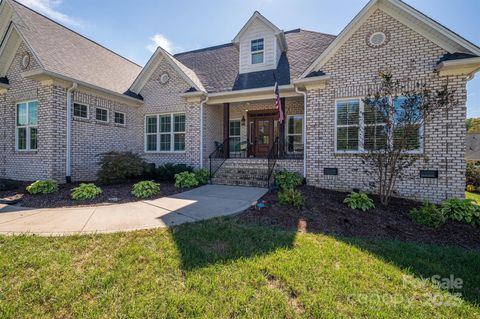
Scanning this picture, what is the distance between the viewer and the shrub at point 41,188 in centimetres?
721

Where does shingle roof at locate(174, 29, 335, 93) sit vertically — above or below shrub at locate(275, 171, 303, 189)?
above

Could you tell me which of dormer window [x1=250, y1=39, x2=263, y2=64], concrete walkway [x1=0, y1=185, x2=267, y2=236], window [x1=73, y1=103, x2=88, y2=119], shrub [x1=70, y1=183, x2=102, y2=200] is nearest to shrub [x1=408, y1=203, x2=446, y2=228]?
concrete walkway [x1=0, y1=185, x2=267, y2=236]

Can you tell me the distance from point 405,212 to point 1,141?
51.8 ft

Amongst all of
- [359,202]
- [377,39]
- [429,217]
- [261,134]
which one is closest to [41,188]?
[261,134]

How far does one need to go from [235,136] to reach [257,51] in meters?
4.61

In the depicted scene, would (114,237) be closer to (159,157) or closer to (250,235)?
(250,235)

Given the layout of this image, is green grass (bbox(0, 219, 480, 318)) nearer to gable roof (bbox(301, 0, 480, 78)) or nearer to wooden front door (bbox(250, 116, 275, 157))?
gable roof (bbox(301, 0, 480, 78))

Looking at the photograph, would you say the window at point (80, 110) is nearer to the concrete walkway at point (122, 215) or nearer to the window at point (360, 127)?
the concrete walkway at point (122, 215)

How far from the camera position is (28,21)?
30.8ft

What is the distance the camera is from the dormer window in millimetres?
11286

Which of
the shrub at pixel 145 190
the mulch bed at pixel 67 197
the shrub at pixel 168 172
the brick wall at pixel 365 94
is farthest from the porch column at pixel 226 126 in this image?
the shrub at pixel 145 190

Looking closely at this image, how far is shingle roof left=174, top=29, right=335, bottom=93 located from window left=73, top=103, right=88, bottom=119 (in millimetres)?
5305

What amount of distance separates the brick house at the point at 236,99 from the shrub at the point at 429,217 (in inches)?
79.6

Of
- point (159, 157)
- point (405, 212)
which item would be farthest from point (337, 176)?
point (159, 157)
